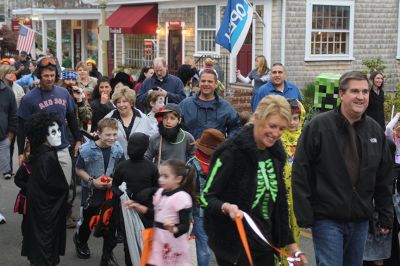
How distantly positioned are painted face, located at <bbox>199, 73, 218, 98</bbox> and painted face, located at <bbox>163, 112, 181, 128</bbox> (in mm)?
554

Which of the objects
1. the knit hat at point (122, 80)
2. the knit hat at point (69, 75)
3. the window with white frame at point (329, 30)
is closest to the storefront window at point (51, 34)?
the window with white frame at point (329, 30)

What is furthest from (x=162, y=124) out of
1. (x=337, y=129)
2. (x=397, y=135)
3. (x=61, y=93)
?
(x=397, y=135)

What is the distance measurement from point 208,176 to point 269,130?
49 cm

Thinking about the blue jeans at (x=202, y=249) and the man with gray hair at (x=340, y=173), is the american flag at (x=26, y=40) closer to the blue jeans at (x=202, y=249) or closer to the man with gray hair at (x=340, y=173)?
the blue jeans at (x=202, y=249)

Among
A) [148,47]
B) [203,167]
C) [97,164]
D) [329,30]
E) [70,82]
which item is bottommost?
[97,164]

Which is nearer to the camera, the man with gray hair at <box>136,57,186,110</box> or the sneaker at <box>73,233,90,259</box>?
the sneaker at <box>73,233,90,259</box>

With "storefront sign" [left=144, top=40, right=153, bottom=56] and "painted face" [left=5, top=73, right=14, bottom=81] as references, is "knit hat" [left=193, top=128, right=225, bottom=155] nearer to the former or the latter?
"painted face" [left=5, top=73, right=14, bottom=81]

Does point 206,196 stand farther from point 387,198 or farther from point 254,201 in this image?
point 387,198

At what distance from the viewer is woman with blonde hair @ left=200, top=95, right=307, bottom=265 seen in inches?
162

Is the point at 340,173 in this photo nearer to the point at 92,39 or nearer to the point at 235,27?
the point at 235,27

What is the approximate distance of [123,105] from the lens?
7152mm

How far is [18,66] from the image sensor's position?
787 inches

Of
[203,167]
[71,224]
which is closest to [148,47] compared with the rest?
[71,224]

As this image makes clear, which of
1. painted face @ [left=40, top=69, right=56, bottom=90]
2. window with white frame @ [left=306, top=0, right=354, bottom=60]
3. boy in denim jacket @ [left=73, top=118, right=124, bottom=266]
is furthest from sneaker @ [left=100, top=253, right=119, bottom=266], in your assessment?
window with white frame @ [left=306, top=0, right=354, bottom=60]
